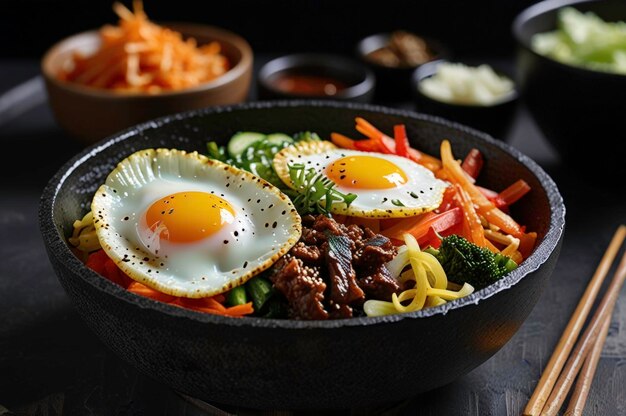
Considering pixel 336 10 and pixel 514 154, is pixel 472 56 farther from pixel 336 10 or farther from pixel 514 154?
pixel 514 154

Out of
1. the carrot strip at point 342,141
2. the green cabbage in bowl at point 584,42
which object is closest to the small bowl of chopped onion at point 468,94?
the green cabbage in bowl at point 584,42

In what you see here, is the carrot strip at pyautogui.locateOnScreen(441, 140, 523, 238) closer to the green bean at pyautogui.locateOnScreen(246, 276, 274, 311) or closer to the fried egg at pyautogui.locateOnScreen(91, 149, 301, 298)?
the fried egg at pyautogui.locateOnScreen(91, 149, 301, 298)

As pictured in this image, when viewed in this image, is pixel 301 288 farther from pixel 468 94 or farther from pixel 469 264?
pixel 468 94

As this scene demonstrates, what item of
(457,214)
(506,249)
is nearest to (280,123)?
(457,214)

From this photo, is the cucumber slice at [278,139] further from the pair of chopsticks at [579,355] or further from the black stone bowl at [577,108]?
the black stone bowl at [577,108]

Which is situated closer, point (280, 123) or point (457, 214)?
point (457, 214)

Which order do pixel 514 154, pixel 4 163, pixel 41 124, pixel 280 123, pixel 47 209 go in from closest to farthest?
1. pixel 47 209
2. pixel 514 154
3. pixel 280 123
4. pixel 4 163
5. pixel 41 124

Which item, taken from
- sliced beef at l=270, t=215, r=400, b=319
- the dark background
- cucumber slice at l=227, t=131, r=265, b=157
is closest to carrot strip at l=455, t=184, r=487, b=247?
sliced beef at l=270, t=215, r=400, b=319
